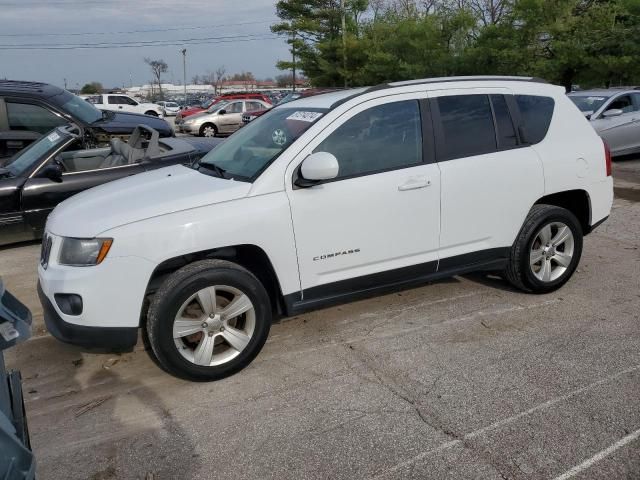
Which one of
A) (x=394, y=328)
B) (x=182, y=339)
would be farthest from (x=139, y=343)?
(x=394, y=328)

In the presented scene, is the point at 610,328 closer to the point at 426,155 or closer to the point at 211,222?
the point at 426,155

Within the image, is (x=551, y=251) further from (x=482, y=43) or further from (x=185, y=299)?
(x=482, y=43)

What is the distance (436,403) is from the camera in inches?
126

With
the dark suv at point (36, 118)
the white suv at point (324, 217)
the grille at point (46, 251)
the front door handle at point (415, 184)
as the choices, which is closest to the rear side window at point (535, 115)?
the white suv at point (324, 217)

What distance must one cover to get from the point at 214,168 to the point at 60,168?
10.1ft

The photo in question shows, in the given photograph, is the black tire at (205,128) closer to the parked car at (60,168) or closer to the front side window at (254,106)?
the front side window at (254,106)

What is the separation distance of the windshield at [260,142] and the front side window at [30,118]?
13.9 ft

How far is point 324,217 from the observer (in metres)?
3.66

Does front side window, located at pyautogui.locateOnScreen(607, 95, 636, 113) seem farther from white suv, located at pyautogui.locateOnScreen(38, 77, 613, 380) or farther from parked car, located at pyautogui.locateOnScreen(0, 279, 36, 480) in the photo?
parked car, located at pyautogui.locateOnScreen(0, 279, 36, 480)

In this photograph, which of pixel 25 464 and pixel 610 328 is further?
pixel 610 328

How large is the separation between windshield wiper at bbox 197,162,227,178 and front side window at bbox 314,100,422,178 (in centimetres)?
69

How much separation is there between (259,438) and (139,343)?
5.21ft

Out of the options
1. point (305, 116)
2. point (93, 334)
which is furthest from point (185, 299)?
point (305, 116)

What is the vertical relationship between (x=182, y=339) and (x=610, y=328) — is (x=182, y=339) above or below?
above
